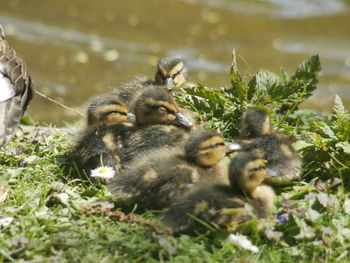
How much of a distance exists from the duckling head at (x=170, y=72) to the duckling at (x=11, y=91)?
110cm

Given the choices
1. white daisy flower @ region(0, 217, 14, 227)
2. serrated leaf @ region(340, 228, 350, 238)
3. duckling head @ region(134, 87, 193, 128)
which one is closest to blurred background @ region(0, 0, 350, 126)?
duckling head @ region(134, 87, 193, 128)

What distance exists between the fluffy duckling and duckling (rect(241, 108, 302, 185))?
411 mm

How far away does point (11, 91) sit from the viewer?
5.07 metres

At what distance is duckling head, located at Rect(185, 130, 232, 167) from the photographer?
3846 mm

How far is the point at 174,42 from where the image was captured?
11.4m

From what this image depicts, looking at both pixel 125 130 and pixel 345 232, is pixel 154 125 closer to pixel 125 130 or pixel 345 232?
pixel 125 130

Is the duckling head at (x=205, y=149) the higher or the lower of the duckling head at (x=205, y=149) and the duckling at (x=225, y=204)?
the higher

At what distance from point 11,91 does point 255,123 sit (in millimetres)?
2015

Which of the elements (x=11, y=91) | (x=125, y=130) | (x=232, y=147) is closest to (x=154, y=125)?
(x=125, y=130)

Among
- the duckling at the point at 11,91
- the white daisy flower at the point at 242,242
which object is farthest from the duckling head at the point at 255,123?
the duckling at the point at 11,91

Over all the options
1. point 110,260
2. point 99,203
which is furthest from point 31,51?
point 110,260

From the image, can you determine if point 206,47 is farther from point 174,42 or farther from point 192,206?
point 192,206

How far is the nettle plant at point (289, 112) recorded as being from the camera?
14.4 ft

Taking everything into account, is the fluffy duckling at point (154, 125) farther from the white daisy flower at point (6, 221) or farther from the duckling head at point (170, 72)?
the white daisy flower at point (6, 221)
